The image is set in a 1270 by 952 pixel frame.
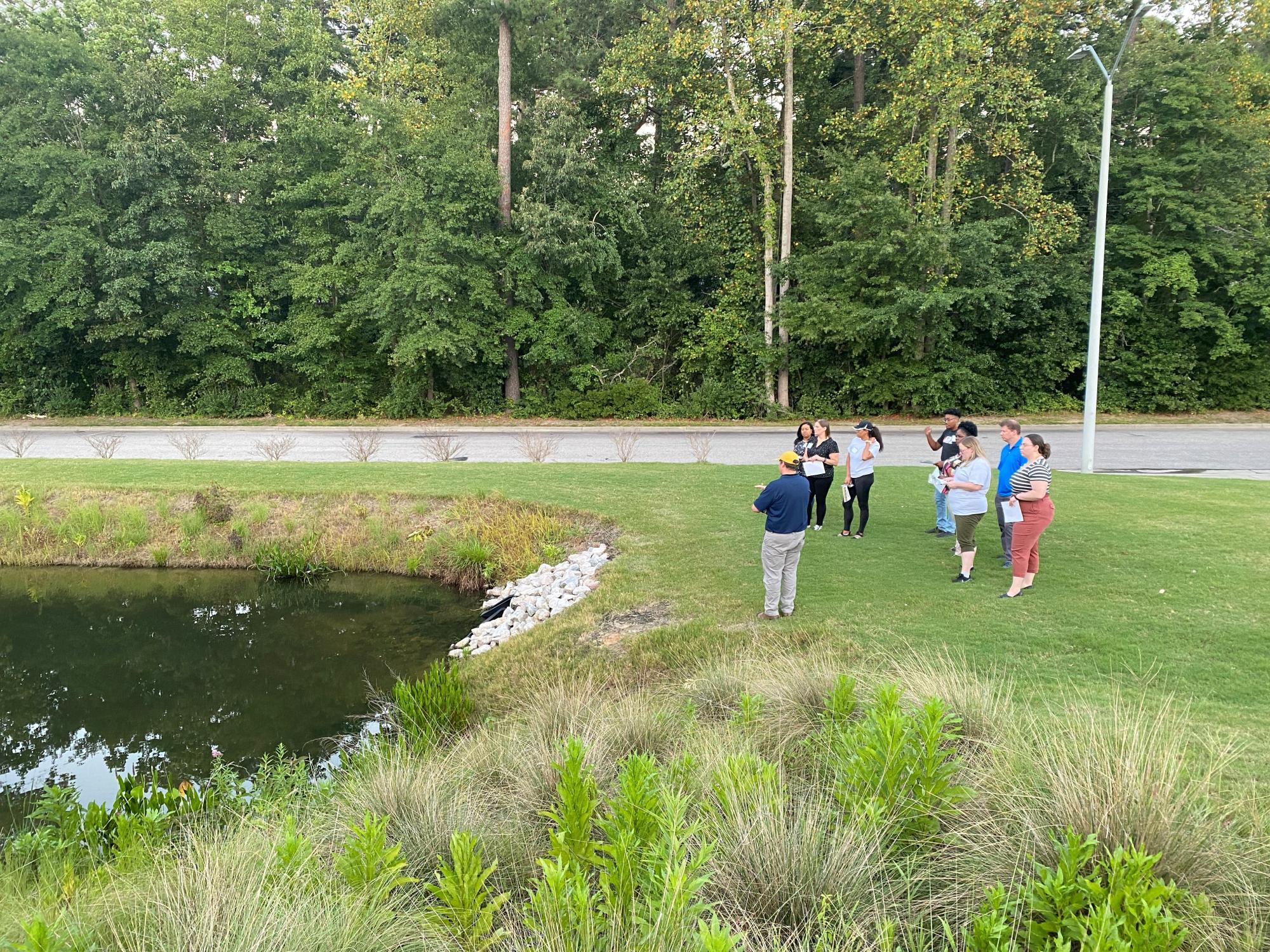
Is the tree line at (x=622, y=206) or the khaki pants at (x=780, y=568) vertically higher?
the tree line at (x=622, y=206)

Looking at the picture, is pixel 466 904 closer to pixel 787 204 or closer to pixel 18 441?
pixel 18 441

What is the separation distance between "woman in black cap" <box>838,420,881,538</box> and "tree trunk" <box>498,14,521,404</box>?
17088 millimetres

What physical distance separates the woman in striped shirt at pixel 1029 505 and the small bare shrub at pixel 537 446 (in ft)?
33.9

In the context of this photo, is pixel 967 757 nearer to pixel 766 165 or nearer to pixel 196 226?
pixel 766 165

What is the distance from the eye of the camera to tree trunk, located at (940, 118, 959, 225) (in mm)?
22016

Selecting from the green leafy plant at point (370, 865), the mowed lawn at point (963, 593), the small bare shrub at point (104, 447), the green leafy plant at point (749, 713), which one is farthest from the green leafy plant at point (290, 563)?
the green leafy plant at point (370, 865)

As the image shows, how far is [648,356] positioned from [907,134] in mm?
10874

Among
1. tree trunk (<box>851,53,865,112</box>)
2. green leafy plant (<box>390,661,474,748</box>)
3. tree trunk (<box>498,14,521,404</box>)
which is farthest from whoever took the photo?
tree trunk (<box>851,53,865,112</box>)

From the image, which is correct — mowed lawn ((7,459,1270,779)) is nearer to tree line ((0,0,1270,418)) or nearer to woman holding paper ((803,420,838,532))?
woman holding paper ((803,420,838,532))

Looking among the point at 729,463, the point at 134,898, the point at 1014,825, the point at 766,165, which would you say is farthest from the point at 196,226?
the point at 1014,825

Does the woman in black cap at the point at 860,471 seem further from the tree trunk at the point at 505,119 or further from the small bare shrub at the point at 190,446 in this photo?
the tree trunk at the point at 505,119

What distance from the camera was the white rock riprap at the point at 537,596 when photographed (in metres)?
8.97

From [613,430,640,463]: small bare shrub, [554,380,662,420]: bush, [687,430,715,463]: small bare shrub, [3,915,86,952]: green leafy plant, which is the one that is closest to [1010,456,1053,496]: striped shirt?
[3,915,86,952]: green leafy plant

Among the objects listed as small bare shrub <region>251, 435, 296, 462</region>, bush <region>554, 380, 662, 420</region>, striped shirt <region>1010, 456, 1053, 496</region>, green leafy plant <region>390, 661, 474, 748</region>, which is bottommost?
green leafy plant <region>390, 661, 474, 748</region>
